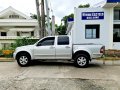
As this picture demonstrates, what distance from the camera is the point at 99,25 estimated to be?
22.6 m

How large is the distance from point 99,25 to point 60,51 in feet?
33.2

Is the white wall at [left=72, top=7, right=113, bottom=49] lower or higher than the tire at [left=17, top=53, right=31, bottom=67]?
higher

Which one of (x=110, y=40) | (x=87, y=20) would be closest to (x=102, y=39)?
(x=110, y=40)

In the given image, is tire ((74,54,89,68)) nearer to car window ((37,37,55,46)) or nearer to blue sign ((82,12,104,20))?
car window ((37,37,55,46))

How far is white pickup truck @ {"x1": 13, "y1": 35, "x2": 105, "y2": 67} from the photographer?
13281mm

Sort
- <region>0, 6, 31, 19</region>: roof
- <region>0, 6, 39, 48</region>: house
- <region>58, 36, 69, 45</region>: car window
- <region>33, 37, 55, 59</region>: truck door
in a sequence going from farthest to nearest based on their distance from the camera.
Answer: <region>0, 6, 31, 19</region>: roof
<region>0, 6, 39, 48</region>: house
<region>58, 36, 69, 45</region>: car window
<region>33, 37, 55, 59</region>: truck door

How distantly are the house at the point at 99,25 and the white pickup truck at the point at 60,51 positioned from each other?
910 cm

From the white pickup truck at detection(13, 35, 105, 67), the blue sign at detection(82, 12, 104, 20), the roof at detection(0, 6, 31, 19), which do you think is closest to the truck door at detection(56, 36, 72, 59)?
the white pickup truck at detection(13, 35, 105, 67)

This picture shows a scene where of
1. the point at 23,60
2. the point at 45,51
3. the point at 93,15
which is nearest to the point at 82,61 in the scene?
the point at 45,51

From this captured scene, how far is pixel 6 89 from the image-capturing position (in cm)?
793

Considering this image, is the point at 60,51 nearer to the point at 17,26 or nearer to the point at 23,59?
the point at 23,59

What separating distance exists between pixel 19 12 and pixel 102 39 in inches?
762

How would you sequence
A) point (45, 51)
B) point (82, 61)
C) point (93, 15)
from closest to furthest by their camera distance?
point (82, 61)
point (45, 51)
point (93, 15)

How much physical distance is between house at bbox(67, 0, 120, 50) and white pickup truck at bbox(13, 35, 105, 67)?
9.10m
